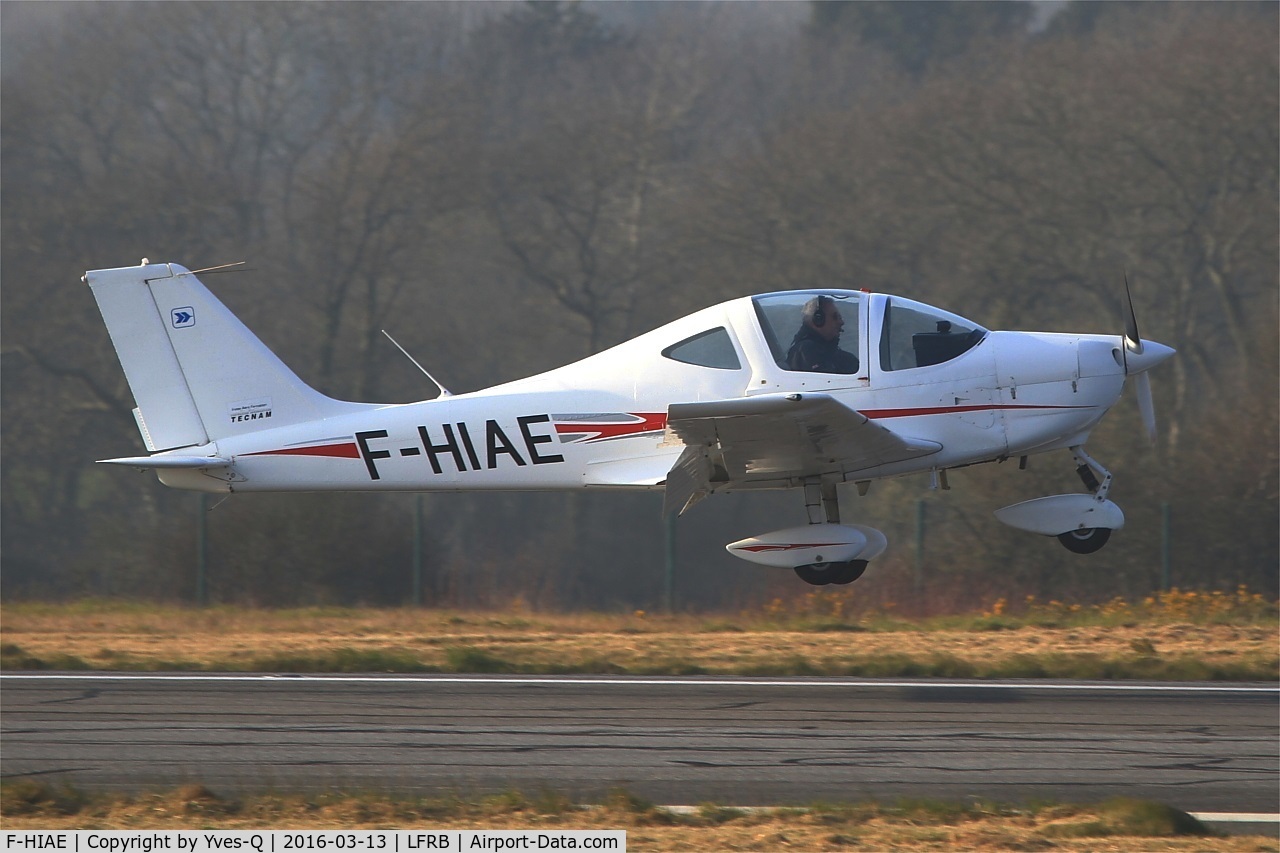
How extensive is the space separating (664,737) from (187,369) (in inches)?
195

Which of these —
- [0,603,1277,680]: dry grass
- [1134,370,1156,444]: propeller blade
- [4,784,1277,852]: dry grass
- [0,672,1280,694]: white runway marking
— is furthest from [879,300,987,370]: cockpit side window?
[0,603,1277,680]: dry grass

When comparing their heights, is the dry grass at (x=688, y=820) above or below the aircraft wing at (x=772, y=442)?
below

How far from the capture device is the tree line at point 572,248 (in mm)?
24266

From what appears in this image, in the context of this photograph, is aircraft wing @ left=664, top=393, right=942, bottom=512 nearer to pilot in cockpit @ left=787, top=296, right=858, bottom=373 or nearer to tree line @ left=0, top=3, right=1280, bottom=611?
pilot in cockpit @ left=787, top=296, right=858, bottom=373

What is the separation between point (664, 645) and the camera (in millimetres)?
17609

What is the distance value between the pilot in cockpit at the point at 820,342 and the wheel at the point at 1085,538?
1.95 m

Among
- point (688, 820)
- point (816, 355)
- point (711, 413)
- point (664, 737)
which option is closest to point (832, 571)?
point (816, 355)

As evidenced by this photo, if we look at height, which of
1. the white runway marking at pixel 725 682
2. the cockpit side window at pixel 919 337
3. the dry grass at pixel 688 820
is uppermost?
the cockpit side window at pixel 919 337

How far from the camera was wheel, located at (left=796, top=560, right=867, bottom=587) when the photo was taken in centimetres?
1024

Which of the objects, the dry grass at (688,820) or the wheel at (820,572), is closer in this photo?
the dry grass at (688,820)

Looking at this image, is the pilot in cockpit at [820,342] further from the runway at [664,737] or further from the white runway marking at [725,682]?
the white runway marking at [725,682]

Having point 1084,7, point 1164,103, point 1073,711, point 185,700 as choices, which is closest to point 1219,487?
point 1164,103

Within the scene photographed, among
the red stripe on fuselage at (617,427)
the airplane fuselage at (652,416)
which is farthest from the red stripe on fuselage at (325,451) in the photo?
the red stripe on fuselage at (617,427)

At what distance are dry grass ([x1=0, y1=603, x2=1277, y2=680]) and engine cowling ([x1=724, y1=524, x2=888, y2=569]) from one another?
5.80 m
